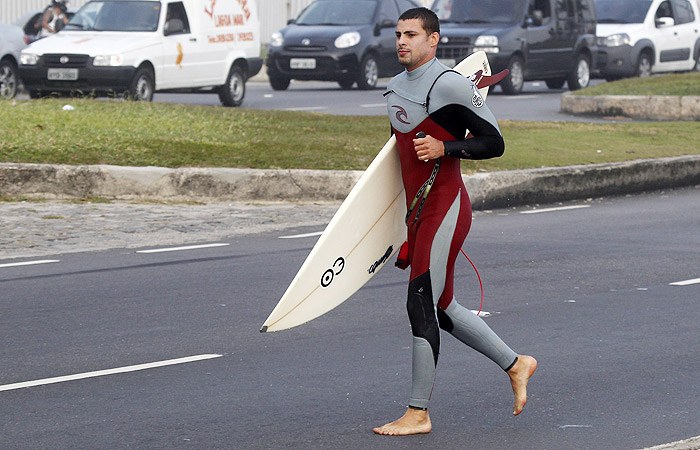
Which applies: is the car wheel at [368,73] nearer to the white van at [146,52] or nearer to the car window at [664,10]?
the white van at [146,52]

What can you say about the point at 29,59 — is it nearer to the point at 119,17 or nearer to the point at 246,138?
the point at 119,17

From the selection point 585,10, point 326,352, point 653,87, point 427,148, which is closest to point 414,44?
point 427,148

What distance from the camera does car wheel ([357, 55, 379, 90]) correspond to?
26.1 meters

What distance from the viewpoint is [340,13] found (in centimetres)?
2642

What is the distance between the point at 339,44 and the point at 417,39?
814 inches

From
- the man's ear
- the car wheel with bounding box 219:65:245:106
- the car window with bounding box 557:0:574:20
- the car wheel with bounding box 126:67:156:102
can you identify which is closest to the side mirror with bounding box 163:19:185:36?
the car wheel with bounding box 126:67:156:102

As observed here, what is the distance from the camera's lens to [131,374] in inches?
244

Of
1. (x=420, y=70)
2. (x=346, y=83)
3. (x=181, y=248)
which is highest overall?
(x=420, y=70)

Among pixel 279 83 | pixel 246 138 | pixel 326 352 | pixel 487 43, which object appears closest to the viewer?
pixel 326 352

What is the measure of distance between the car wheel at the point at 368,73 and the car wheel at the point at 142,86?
6539 millimetres

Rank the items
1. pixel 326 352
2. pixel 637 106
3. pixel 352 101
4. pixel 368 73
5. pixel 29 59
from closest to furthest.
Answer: pixel 326 352, pixel 29 59, pixel 637 106, pixel 352 101, pixel 368 73

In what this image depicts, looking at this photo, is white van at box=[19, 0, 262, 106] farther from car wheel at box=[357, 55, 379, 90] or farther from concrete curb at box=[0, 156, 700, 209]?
concrete curb at box=[0, 156, 700, 209]

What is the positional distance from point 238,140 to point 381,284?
229 inches

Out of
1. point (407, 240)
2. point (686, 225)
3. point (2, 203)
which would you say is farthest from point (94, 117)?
point (407, 240)
